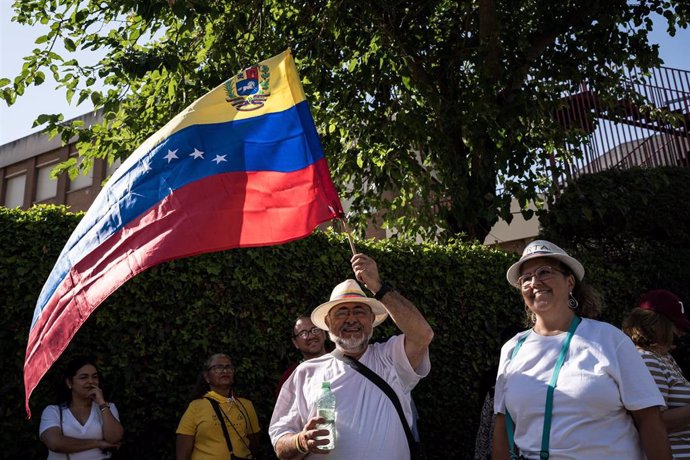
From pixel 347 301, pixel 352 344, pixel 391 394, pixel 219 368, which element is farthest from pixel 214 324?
pixel 391 394

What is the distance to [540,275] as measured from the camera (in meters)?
3.81

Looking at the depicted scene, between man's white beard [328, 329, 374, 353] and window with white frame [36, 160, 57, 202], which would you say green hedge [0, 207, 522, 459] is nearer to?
man's white beard [328, 329, 374, 353]

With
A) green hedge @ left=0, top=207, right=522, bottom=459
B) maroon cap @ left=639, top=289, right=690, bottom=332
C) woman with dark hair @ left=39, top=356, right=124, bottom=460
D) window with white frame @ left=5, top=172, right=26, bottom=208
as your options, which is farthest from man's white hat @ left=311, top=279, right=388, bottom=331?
window with white frame @ left=5, top=172, right=26, bottom=208

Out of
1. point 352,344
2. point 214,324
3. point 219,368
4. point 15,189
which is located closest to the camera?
point 352,344

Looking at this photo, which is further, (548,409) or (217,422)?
(217,422)

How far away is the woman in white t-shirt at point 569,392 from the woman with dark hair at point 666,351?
3.00 feet

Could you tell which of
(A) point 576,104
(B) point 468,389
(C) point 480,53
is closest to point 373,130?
(C) point 480,53

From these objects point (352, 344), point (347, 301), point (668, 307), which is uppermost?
point (347, 301)

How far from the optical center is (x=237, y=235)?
14.9ft

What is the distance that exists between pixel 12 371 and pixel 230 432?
6.42ft

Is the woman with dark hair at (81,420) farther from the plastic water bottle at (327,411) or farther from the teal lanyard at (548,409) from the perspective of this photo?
the teal lanyard at (548,409)

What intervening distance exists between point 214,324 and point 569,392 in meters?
4.11

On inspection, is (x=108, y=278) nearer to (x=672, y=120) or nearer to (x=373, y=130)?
(x=373, y=130)

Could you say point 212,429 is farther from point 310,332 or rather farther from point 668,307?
point 668,307
